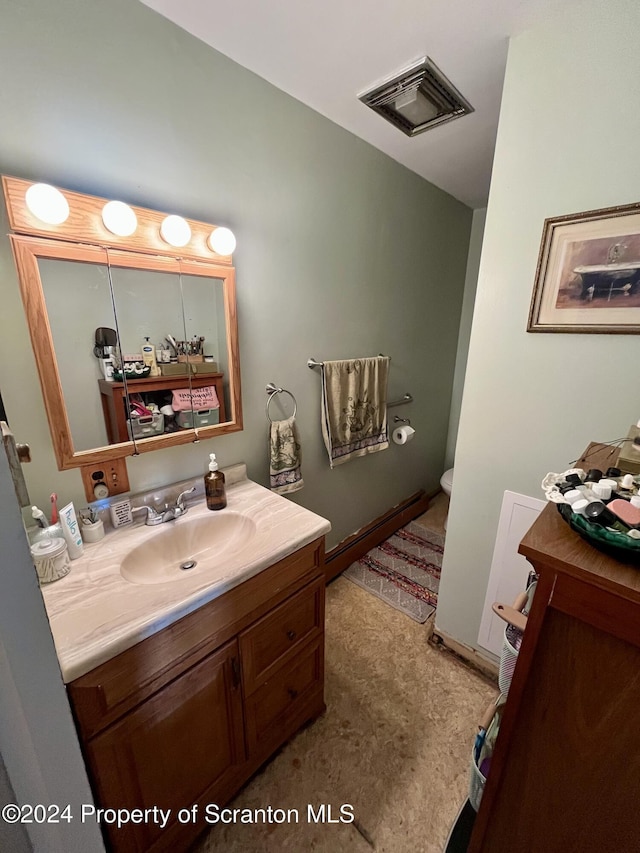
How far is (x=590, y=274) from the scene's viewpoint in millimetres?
1020

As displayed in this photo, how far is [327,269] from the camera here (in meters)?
1.62

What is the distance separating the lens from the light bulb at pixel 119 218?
0.95 metres

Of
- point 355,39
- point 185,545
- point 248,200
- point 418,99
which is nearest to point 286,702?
point 185,545

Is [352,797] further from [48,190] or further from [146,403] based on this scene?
[48,190]

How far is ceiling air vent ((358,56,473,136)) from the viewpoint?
1197mm

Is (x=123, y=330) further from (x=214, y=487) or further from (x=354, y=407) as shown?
(x=354, y=407)

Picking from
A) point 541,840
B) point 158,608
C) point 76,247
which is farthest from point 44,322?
point 541,840

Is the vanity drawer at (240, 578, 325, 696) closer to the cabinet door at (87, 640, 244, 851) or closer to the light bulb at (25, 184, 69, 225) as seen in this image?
the cabinet door at (87, 640, 244, 851)

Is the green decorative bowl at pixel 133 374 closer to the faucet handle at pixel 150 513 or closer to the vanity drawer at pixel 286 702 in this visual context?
the faucet handle at pixel 150 513

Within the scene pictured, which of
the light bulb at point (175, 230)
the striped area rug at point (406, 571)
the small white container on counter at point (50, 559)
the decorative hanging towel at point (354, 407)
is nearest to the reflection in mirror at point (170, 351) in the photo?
the light bulb at point (175, 230)

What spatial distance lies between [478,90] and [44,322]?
1.68 m

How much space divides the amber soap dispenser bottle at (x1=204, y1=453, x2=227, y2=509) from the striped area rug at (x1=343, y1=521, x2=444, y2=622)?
1224mm

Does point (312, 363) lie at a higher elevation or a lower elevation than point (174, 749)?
higher

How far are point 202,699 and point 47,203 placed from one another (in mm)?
1334
